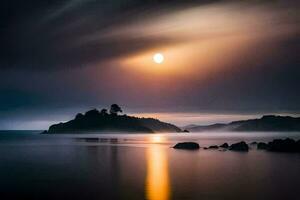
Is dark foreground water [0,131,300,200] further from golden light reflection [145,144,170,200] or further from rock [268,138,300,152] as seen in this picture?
rock [268,138,300,152]

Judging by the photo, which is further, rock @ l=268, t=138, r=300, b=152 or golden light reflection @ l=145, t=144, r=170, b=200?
rock @ l=268, t=138, r=300, b=152

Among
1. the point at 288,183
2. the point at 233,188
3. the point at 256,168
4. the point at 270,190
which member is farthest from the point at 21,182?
the point at 256,168

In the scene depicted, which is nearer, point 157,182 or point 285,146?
point 157,182

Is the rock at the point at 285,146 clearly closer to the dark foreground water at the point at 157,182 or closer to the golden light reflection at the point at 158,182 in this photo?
the dark foreground water at the point at 157,182

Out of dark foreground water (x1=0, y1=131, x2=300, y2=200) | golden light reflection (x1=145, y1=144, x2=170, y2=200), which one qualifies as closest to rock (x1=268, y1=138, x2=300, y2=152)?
dark foreground water (x1=0, y1=131, x2=300, y2=200)

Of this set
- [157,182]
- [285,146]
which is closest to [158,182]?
[157,182]

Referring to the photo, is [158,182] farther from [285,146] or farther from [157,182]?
[285,146]

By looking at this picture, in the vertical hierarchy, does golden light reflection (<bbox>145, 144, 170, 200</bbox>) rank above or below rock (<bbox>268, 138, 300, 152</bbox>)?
below

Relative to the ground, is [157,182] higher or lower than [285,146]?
lower

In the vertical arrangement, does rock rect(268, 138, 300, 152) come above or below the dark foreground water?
above

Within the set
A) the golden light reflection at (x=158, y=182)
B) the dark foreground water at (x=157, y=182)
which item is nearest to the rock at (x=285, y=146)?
the dark foreground water at (x=157, y=182)

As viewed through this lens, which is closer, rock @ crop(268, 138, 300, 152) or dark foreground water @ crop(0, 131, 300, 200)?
dark foreground water @ crop(0, 131, 300, 200)

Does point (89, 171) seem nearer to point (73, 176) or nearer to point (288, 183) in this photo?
point (73, 176)

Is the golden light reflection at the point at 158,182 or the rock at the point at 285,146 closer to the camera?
the golden light reflection at the point at 158,182
